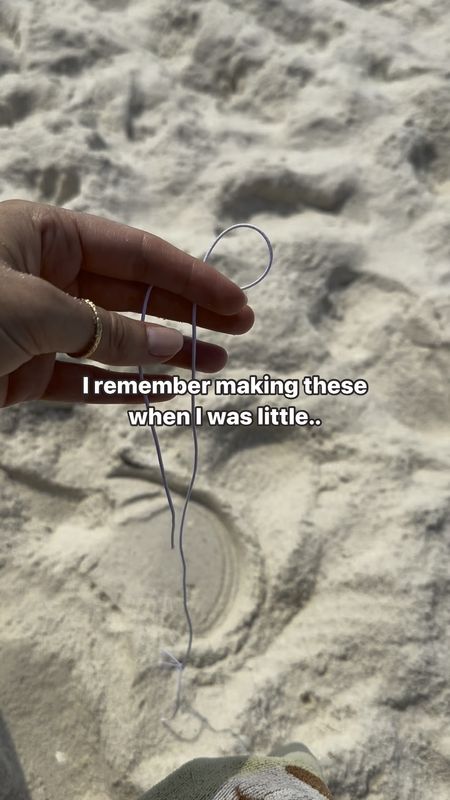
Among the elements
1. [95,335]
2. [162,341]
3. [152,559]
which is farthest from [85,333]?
[152,559]

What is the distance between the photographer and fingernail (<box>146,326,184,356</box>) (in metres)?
1.09

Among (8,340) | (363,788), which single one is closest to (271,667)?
(363,788)

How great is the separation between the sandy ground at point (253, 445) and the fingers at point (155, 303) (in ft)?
0.88

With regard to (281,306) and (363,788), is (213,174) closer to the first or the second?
(281,306)

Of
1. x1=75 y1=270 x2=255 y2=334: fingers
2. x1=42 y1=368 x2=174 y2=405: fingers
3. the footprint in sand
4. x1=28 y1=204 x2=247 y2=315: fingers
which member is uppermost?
x1=28 y1=204 x2=247 y2=315: fingers

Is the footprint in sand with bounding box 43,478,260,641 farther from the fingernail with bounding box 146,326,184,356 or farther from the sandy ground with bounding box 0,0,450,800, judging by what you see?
the fingernail with bounding box 146,326,184,356

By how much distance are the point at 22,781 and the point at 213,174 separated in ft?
5.43

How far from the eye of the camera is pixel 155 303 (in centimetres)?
136

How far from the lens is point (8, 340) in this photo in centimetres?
94

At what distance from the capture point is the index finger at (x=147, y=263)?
4.09 feet

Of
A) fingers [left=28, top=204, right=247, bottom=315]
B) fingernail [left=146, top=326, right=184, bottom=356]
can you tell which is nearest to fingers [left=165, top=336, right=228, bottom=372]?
fingers [left=28, top=204, right=247, bottom=315]

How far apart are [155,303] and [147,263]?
118 millimetres

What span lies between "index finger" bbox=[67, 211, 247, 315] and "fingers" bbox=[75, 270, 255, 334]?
35mm

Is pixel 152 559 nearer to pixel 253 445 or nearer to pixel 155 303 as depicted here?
pixel 253 445
